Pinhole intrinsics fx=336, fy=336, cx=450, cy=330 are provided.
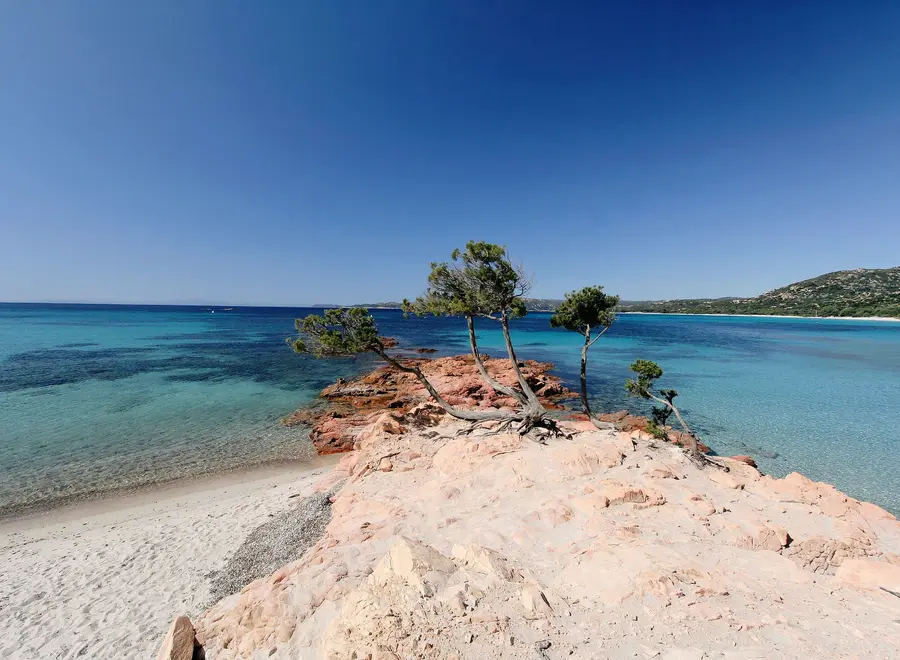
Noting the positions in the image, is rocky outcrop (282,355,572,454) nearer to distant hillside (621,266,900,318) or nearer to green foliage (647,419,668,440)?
green foliage (647,419,668,440)

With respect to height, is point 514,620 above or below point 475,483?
above

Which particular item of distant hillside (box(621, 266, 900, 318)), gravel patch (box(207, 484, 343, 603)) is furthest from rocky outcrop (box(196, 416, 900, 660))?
distant hillside (box(621, 266, 900, 318))

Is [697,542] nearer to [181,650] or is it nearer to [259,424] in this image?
[181,650]

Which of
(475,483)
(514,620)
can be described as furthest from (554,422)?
(514,620)

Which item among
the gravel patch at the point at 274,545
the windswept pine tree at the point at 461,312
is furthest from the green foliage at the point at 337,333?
the gravel patch at the point at 274,545

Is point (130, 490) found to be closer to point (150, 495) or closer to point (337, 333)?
point (150, 495)

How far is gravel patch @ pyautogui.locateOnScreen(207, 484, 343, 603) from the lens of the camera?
26.4 ft

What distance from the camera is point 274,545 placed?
29.8 feet

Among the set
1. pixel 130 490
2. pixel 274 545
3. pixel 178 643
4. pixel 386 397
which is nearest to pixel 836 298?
pixel 386 397

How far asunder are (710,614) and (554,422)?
10.4 m

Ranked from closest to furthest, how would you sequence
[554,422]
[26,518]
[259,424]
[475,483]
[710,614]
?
[710,614]
[475,483]
[26,518]
[554,422]
[259,424]

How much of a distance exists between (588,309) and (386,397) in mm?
16622

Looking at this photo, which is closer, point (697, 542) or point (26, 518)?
point (697, 542)

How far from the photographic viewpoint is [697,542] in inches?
270
